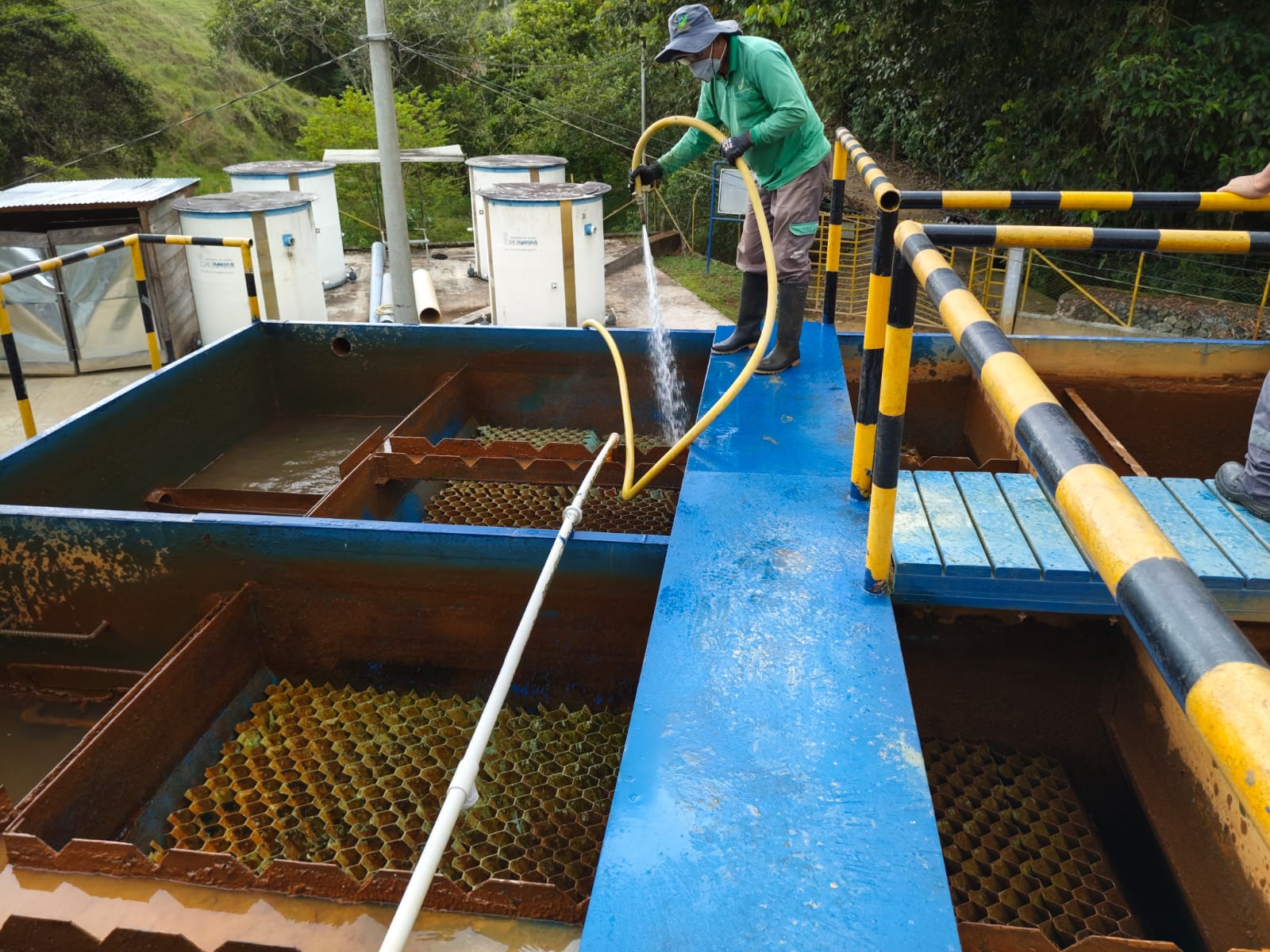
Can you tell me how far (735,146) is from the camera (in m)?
3.98

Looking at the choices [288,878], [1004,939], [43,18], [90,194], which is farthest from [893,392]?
[43,18]

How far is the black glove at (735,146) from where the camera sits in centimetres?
397

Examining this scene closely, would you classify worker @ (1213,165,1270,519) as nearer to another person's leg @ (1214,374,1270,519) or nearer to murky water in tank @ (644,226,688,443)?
another person's leg @ (1214,374,1270,519)

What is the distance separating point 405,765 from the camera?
3.11 m

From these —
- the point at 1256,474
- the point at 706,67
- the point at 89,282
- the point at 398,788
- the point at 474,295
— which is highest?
the point at 706,67

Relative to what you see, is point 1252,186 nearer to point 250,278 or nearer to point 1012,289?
point 250,278

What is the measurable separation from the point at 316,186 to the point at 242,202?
335 centimetres

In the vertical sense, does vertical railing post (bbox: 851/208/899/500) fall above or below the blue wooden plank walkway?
above

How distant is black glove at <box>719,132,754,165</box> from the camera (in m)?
3.97

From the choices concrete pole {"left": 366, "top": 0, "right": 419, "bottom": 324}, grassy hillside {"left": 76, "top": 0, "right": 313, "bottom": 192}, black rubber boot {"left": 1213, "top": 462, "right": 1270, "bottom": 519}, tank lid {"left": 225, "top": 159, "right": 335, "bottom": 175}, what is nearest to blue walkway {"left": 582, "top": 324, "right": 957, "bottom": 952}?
black rubber boot {"left": 1213, "top": 462, "right": 1270, "bottom": 519}

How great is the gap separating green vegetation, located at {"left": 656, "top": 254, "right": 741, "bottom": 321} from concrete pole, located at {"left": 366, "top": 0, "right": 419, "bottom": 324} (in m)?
4.51

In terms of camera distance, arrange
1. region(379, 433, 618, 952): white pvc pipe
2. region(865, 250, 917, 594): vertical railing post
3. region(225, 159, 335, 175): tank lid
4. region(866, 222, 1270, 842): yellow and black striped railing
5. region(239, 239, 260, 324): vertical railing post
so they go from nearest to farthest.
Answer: region(866, 222, 1270, 842): yellow and black striped railing, region(379, 433, 618, 952): white pvc pipe, region(865, 250, 917, 594): vertical railing post, region(239, 239, 260, 324): vertical railing post, region(225, 159, 335, 175): tank lid

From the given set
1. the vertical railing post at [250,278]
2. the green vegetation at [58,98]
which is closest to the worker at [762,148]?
the vertical railing post at [250,278]

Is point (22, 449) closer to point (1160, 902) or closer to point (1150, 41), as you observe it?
point (1160, 902)
